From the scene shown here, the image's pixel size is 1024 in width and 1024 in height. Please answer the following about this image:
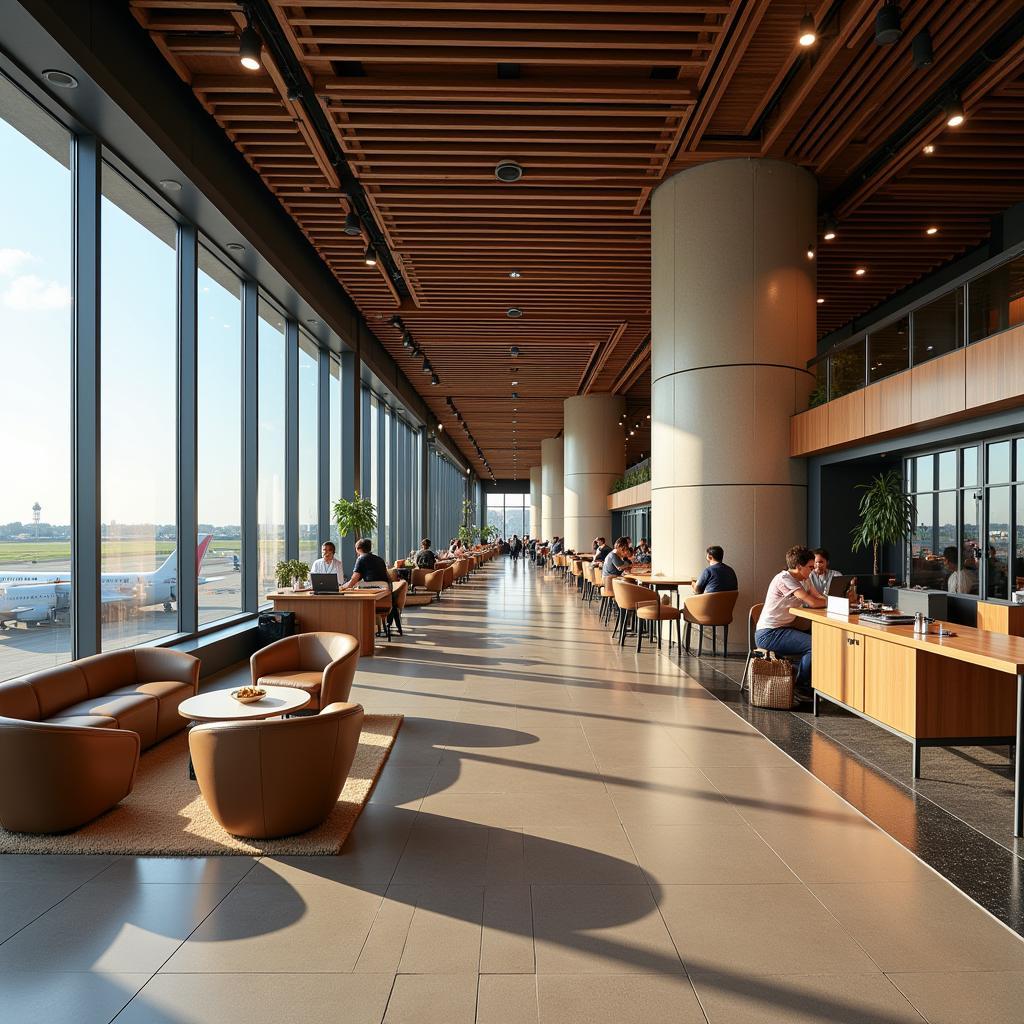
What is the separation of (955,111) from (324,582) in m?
7.24

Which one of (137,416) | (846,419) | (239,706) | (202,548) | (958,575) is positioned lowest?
(239,706)

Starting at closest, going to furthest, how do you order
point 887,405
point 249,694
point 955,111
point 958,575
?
point 249,694
point 955,111
point 887,405
point 958,575

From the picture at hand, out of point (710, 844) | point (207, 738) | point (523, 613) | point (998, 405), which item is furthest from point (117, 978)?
point (523, 613)

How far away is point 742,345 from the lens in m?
8.42

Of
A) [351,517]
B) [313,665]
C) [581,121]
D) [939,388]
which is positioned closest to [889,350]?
[939,388]

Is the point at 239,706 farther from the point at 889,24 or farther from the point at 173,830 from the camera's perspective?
the point at 889,24

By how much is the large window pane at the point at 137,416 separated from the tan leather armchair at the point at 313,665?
4.57 feet

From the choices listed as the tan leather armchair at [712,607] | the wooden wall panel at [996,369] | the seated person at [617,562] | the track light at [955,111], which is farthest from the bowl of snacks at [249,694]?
the seated person at [617,562]

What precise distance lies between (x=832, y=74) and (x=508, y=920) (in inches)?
266

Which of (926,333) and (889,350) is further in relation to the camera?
(889,350)

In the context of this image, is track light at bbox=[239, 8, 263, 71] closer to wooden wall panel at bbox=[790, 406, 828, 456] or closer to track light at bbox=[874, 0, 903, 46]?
track light at bbox=[874, 0, 903, 46]

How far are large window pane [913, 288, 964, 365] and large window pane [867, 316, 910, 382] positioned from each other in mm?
138

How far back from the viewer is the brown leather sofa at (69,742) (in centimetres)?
348

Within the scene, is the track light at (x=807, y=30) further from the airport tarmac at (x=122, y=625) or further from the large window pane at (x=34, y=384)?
the airport tarmac at (x=122, y=625)
